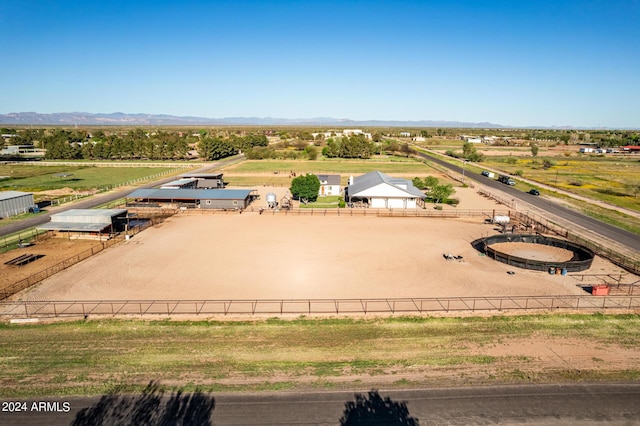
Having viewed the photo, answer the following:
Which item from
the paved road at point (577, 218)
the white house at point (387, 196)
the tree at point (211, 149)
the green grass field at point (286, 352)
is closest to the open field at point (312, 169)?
the paved road at point (577, 218)

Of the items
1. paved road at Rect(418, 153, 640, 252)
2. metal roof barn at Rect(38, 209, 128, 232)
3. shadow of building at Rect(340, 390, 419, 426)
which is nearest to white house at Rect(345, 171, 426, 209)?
paved road at Rect(418, 153, 640, 252)

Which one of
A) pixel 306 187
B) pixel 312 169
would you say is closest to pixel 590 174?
pixel 312 169

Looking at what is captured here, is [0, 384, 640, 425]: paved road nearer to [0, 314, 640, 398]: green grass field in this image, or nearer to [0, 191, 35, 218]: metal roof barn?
[0, 314, 640, 398]: green grass field

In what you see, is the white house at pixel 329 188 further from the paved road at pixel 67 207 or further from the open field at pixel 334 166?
the paved road at pixel 67 207

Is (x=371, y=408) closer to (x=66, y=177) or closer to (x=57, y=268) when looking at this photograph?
(x=57, y=268)

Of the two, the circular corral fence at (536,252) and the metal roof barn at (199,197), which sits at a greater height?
→ the metal roof barn at (199,197)
